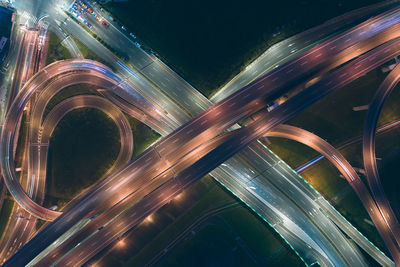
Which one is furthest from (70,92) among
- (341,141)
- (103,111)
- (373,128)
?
(373,128)

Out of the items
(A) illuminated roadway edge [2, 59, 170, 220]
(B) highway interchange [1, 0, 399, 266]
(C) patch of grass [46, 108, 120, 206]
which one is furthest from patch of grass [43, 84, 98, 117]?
(C) patch of grass [46, 108, 120, 206]

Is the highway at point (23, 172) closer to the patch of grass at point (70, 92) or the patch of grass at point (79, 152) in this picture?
the patch of grass at point (79, 152)

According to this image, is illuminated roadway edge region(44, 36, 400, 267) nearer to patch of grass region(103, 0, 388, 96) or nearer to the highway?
patch of grass region(103, 0, 388, 96)

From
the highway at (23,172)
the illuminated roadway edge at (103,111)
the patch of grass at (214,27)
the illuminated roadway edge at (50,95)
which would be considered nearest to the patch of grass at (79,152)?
the illuminated roadway edge at (103,111)

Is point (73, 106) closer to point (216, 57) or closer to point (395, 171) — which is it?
point (216, 57)

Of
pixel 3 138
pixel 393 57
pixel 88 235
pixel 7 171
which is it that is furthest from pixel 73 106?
pixel 393 57

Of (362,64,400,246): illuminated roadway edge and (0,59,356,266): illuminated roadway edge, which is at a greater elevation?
(0,59,356,266): illuminated roadway edge

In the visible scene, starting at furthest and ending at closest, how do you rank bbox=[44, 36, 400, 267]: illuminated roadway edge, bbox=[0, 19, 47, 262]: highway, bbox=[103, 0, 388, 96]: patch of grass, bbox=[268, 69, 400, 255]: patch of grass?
1. bbox=[103, 0, 388, 96]: patch of grass
2. bbox=[268, 69, 400, 255]: patch of grass
3. bbox=[0, 19, 47, 262]: highway
4. bbox=[44, 36, 400, 267]: illuminated roadway edge
